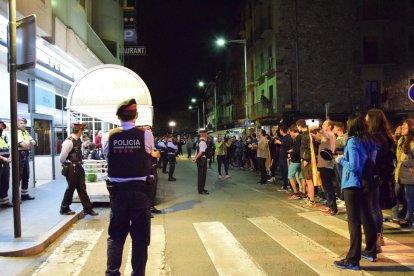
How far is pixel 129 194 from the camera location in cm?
452

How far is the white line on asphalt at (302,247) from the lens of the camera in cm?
554

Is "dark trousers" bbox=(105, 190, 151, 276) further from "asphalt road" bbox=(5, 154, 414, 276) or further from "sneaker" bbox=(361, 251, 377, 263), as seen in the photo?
"sneaker" bbox=(361, 251, 377, 263)

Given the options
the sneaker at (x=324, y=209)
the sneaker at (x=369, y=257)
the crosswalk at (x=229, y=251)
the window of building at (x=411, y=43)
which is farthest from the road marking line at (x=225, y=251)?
the window of building at (x=411, y=43)

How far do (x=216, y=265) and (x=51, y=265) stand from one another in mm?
2208

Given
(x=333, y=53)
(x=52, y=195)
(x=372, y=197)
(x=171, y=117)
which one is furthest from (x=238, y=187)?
(x=171, y=117)

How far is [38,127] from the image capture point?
14.5 m

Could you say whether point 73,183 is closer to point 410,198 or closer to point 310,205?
point 310,205

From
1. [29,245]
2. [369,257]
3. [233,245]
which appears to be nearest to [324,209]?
[233,245]

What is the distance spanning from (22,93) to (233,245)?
908 cm

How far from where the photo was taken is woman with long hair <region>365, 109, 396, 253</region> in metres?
5.79

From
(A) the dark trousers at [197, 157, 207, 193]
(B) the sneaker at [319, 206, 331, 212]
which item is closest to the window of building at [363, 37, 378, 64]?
(A) the dark trousers at [197, 157, 207, 193]

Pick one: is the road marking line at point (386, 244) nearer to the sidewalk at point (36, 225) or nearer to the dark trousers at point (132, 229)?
the dark trousers at point (132, 229)

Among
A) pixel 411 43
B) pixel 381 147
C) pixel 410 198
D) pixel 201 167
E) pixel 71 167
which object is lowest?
pixel 410 198

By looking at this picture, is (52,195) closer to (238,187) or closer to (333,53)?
(238,187)
